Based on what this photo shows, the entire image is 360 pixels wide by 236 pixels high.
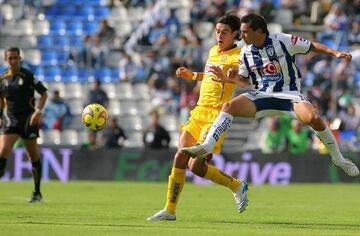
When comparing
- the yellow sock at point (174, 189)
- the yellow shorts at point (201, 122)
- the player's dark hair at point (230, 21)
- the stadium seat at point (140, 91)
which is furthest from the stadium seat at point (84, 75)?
the yellow sock at point (174, 189)

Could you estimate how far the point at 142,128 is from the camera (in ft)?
93.9

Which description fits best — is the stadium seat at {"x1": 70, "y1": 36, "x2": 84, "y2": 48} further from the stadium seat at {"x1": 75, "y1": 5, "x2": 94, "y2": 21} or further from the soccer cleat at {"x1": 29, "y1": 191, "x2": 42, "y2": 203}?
the soccer cleat at {"x1": 29, "y1": 191, "x2": 42, "y2": 203}

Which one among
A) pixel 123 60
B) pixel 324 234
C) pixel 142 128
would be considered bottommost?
pixel 142 128

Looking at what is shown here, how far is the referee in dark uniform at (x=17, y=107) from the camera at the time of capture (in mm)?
16172

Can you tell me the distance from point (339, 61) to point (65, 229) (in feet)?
58.5

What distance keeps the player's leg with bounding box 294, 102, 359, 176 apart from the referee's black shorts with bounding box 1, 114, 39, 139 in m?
5.50

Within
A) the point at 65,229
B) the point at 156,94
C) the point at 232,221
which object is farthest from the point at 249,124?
the point at 65,229

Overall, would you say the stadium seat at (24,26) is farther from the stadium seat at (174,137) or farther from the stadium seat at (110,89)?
the stadium seat at (174,137)

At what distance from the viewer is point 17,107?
16266 millimetres

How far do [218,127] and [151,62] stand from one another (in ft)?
55.3

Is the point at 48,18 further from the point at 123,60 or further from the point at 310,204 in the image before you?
the point at 310,204

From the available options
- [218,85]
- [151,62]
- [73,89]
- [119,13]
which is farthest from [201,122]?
[119,13]

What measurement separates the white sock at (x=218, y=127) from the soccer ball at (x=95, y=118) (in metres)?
2.08

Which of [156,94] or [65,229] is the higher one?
[65,229]
